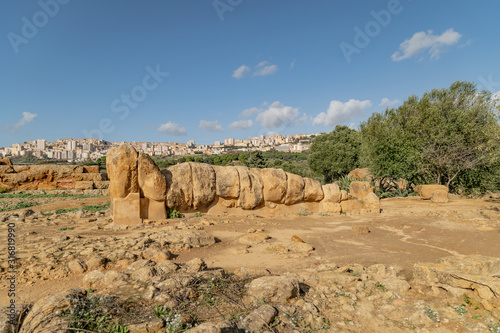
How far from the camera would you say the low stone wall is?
17.2 metres

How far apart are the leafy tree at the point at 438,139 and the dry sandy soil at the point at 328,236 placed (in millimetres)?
4287

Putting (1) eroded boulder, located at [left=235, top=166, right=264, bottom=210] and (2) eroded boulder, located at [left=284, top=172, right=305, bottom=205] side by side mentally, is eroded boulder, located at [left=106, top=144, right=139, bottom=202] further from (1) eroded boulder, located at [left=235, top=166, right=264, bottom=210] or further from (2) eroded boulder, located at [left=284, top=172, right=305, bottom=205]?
(2) eroded boulder, located at [left=284, top=172, right=305, bottom=205]

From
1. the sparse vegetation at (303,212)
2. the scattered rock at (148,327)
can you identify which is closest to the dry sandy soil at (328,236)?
the sparse vegetation at (303,212)

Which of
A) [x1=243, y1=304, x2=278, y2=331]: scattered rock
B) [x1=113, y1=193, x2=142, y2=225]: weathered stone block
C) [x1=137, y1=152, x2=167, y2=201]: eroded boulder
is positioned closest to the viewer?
[x1=243, y1=304, x2=278, y2=331]: scattered rock

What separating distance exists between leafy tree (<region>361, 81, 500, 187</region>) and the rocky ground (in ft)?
27.5

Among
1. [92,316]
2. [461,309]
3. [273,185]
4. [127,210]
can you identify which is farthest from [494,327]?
[127,210]

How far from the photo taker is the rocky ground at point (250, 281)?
117 inches

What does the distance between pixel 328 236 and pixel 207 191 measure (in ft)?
15.4

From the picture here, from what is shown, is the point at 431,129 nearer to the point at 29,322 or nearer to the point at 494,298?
the point at 494,298

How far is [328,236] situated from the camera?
8.06m

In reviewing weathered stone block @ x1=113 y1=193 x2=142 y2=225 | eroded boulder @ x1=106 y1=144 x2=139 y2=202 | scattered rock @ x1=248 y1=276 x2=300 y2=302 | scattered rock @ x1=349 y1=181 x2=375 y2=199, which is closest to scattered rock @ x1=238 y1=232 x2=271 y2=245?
scattered rock @ x1=248 y1=276 x2=300 y2=302

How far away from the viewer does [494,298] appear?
3629mm

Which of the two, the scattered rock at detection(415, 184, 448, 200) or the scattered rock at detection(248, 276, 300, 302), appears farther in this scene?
the scattered rock at detection(415, 184, 448, 200)

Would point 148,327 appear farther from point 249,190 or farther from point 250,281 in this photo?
point 249,190
